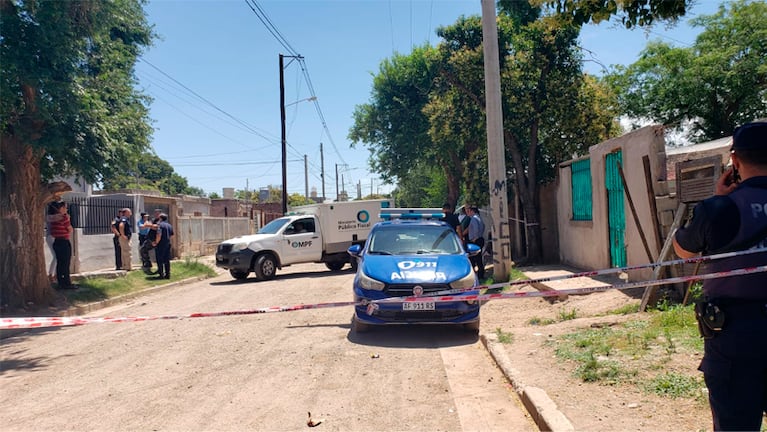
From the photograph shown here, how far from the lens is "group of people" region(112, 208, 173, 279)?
15.1 meters

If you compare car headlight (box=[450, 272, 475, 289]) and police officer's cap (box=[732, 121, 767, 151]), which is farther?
car headlight (box=[450, 272, 475, 289])

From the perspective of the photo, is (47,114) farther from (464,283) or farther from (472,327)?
(472,327)

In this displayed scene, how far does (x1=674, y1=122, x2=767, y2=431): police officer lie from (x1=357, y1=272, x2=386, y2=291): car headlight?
192 inches

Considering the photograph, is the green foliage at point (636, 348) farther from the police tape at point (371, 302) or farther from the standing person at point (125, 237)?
the standing person at point (125, 237)

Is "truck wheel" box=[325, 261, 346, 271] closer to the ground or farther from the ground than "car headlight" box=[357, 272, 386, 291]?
closer to the ground

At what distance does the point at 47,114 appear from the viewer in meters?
9.38

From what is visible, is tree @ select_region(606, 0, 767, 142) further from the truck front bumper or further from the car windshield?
the truck front bumper

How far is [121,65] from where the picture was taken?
40.5 feet

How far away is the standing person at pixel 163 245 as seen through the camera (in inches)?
583

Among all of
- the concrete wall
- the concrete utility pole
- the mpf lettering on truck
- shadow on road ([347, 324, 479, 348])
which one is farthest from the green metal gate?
the mpf lettering on truck

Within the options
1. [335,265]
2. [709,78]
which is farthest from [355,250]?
[709,78]

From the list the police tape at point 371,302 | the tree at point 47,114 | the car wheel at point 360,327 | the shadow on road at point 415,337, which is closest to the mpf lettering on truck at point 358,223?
the tree at point 47,114

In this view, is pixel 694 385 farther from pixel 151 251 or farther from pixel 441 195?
pixel 441 195

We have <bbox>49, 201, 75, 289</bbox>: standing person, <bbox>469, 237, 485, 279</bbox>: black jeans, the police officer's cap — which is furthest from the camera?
<bbox>469, 237, 485, 279</bbox>: black jeans
